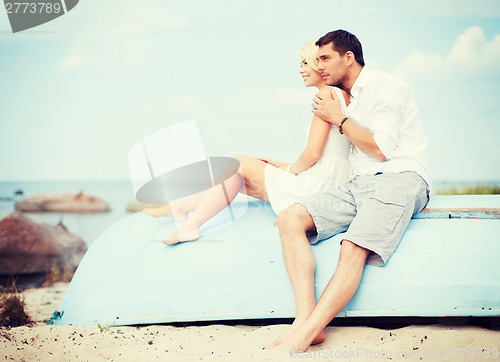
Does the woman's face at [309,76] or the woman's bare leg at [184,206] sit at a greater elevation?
the woman's face at [309,76]

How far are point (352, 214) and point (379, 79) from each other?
2.34 ft

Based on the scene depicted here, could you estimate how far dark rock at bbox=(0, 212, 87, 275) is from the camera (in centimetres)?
459

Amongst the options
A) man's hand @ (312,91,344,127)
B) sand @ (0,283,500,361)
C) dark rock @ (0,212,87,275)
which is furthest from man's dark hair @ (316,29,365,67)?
dark rock @ (0,212,87,275)

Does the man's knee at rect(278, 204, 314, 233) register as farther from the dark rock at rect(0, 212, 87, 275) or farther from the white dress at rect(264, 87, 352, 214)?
the dark rock at rect(0, 212, 87, 275)

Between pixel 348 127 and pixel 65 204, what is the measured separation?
33.3 feet

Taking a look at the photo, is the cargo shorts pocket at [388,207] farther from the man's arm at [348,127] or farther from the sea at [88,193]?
the sea at [88,193]

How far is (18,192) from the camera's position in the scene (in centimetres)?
1490

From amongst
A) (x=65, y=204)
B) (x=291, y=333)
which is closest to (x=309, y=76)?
(x=291, y=333)

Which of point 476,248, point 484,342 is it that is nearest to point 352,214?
point 476,248

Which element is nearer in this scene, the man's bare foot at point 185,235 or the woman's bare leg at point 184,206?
the man's bare foot at point 185,235

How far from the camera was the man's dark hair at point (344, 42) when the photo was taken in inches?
96.8

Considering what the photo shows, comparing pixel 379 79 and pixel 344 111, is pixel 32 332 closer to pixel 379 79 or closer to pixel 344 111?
pixel 344 111

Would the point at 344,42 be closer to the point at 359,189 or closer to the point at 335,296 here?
the point at 359,189

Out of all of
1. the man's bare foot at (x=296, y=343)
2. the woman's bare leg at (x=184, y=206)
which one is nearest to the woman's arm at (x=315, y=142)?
the woman's bare leg at (x=184, y=206)
